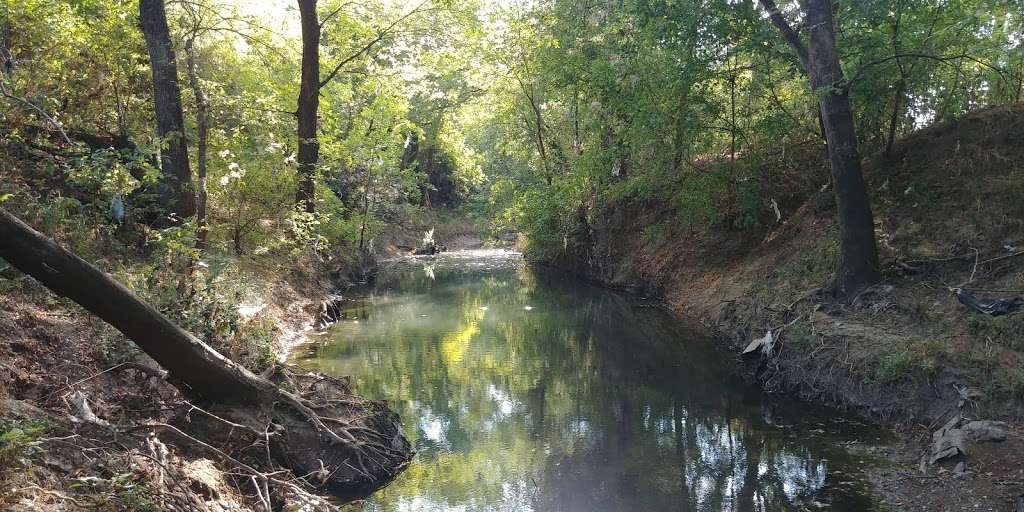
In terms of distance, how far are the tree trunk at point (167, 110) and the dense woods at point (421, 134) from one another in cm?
3

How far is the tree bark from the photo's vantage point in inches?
221

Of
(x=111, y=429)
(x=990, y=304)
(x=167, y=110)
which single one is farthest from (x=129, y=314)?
(x=990, y=304)

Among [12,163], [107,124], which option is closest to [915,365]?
[12,163]

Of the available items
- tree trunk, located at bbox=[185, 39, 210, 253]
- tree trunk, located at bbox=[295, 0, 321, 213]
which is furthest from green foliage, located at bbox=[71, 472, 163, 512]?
tree trunk, located at bbox=[295, 0, 321, 213]

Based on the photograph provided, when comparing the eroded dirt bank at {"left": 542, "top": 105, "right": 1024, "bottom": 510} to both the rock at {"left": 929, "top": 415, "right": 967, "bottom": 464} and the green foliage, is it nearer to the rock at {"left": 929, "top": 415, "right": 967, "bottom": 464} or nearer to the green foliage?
the rock at {"left": 929, "top": 415, "right": 967, "bottom": 464}

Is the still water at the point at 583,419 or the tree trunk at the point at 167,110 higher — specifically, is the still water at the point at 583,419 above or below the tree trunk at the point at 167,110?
below

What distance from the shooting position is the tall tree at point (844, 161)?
452 inches

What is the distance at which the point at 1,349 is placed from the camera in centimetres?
646

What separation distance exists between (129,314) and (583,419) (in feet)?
21.3

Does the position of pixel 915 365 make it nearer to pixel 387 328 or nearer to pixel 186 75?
pixel 387 328

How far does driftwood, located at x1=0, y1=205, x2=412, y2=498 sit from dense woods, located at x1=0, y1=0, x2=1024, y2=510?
3 centimetres

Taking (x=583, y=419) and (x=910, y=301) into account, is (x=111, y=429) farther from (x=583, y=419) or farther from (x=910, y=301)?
(x=910, y=301)

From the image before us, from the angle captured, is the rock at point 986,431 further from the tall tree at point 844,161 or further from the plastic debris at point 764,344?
the tall tree at point 844,161

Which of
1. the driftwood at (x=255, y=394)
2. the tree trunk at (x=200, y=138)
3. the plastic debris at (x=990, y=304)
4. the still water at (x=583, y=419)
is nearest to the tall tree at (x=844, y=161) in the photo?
the plastic debris at (x=990, y=304)
